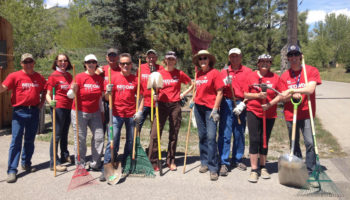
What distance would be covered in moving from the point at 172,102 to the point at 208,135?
83 centimetres

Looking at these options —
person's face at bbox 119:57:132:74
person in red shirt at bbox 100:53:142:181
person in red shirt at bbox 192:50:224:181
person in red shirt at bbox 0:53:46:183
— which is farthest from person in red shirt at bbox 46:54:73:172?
person in red shirt at bbox 192:50:224:181

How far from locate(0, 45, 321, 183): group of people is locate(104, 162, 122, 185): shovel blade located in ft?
0.49

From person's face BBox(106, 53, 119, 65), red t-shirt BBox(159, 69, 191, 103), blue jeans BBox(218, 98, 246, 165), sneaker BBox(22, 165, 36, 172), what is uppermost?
person's face BBox(106, 53, 119, 65)

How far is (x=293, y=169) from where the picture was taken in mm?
4262

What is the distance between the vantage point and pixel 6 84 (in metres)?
4.63

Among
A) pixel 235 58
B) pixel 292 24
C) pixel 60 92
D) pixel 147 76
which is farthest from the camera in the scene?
pixel 292 24

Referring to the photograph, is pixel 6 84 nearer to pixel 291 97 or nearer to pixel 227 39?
pixel 291 97

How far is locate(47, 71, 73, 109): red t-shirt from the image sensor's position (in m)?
4.96

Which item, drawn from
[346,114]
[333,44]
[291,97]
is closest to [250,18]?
[346,114]

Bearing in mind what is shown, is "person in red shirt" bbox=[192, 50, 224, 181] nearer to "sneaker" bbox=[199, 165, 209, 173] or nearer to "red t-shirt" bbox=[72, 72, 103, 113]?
"sneaker" bbox=[199, 165, 209, 173]

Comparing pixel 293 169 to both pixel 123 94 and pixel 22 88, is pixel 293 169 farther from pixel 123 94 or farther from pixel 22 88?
pixel 22 88

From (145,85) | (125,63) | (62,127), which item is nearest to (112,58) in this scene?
(125,63)

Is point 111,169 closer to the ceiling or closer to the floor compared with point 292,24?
closer to the floor

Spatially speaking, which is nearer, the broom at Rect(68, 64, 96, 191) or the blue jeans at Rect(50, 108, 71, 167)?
the broom at Rect(68, 64, 96, 191)
